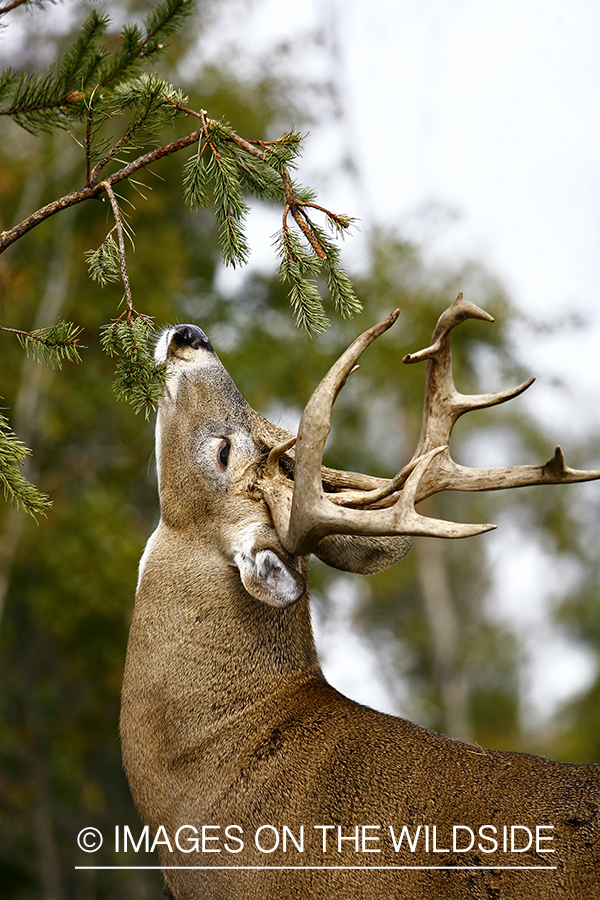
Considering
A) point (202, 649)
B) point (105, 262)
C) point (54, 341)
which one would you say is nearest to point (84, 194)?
point (105, 262)

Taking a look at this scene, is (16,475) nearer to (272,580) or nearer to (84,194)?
(84,194)

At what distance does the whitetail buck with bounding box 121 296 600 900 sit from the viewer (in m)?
3.53

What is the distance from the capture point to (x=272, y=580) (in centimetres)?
400

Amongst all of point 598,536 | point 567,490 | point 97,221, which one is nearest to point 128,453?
point 97,221

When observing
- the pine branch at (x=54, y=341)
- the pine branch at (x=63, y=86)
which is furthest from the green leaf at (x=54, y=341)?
the pine branch at (x=63, y=86)

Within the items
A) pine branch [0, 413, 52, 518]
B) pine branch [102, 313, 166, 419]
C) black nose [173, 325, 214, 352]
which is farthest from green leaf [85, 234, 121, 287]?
black nose [173, 325, 214, 352]

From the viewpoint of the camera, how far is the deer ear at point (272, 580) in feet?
13.0

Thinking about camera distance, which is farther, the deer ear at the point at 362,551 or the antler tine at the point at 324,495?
the deer ear at the point at 362,551

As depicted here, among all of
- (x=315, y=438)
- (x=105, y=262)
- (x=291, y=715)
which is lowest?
(x=291, y=715)

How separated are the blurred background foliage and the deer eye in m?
6.34

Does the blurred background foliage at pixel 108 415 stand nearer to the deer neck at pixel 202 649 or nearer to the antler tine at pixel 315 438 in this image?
the deer neck at pixel 202 649

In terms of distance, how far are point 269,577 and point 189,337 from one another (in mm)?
1370

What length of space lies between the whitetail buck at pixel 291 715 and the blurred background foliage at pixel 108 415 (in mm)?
6458

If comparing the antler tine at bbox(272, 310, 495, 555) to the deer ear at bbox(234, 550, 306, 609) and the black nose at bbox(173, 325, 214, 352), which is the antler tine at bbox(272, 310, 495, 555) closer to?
the deer ear at bbox(234, 550, 306, 609)
